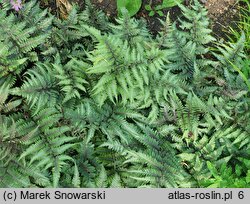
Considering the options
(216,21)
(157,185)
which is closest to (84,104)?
(157,185)

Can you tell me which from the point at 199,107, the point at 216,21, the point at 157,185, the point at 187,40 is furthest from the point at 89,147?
the point at 216,21

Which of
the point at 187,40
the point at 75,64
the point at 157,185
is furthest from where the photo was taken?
the point at 187,40

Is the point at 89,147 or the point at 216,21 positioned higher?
the point at 216,21

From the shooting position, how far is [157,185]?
3.85 metres

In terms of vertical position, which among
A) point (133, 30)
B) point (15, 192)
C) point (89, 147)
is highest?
point (133, 30)

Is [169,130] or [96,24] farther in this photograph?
[96,24]

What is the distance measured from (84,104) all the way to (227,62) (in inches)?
65.7

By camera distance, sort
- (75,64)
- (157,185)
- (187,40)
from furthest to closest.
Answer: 1. (187,40)
2. (75,64)
3. (157,185)

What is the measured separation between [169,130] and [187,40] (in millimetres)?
1126

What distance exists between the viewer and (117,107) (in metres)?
4.04

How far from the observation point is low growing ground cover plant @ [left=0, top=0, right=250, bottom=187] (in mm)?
3768

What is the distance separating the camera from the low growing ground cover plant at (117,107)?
12.4 feet

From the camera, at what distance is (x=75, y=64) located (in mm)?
4137

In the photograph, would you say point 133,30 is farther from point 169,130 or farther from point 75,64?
point 169,130
